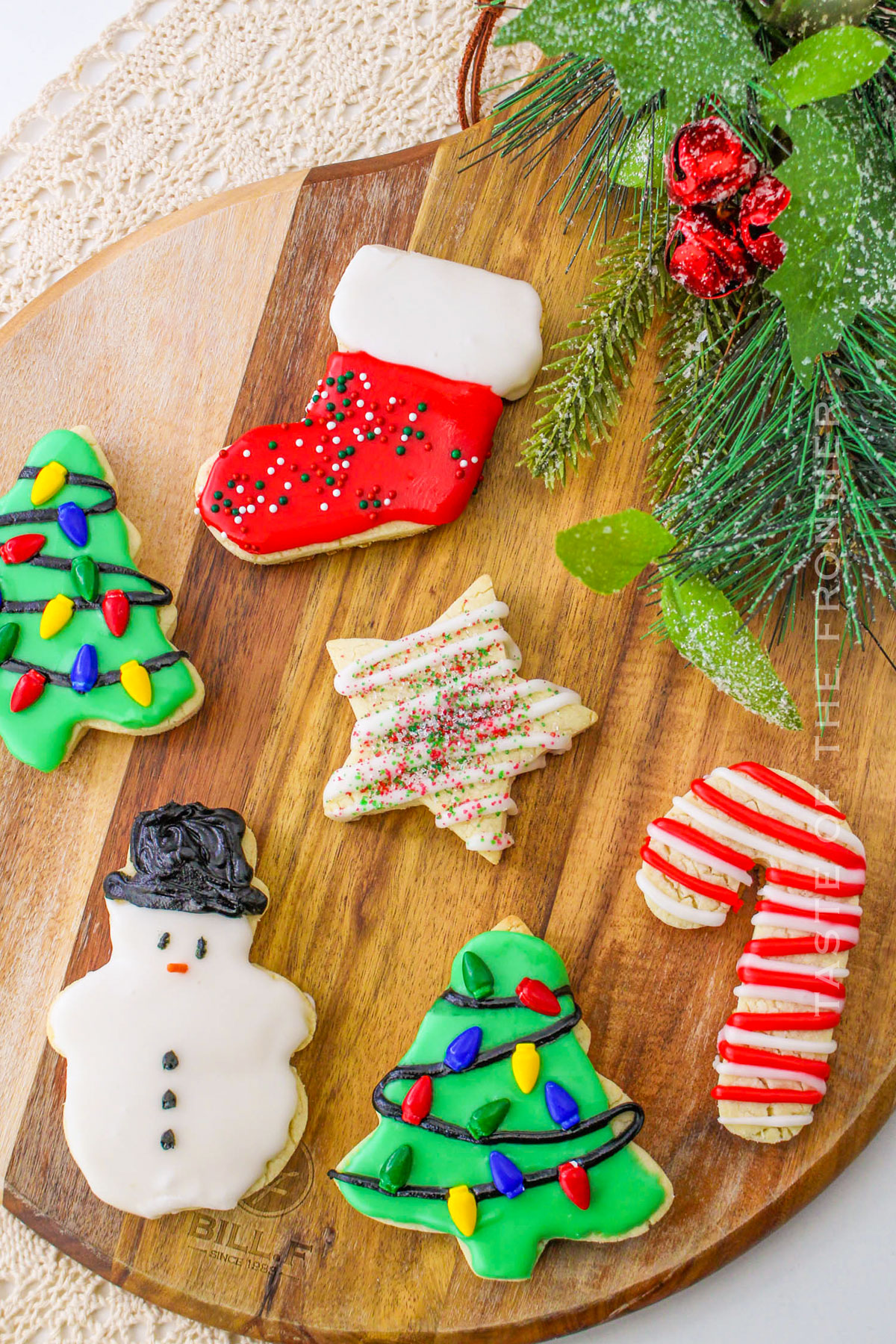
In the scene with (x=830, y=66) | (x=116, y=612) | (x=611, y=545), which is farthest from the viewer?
(x=116, y=612)

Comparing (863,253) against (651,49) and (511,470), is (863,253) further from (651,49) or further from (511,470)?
(511,470)

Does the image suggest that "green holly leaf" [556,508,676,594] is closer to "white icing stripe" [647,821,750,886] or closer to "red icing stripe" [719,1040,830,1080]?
"white icing stripe" [647,821,750,886]

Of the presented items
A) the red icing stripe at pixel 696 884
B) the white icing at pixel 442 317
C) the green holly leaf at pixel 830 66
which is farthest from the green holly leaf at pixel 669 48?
the red icing stripe at pixel 696 884

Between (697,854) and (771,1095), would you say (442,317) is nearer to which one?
(697,854)

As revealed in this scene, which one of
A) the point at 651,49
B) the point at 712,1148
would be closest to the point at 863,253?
the point at 651,49

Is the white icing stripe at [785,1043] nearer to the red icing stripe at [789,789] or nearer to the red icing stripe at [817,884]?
the red icing stripe at [817,884]

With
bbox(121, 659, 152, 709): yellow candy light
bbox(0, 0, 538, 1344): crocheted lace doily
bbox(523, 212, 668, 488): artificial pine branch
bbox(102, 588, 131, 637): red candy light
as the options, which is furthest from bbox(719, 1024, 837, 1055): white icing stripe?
bbox(0, 0, 538, 1344): crocheted lace doily

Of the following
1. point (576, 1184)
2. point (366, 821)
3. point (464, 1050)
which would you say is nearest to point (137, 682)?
point (366, 821)
